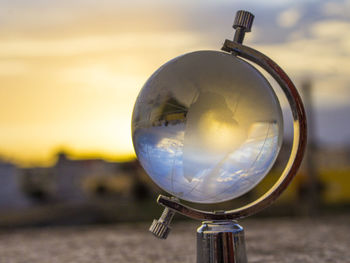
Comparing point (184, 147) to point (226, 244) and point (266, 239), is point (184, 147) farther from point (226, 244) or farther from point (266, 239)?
point (266, 239)

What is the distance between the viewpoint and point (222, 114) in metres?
2.00

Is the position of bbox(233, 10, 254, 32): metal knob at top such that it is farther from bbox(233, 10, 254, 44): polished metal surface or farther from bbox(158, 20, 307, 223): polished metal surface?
bbox(158, 20, 307, 223): polished metal surface

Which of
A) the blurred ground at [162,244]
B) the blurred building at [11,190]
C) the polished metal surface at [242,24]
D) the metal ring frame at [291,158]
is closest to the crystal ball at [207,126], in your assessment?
the metal ring frame at [291,158]

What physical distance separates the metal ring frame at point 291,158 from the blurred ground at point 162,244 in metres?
0.93

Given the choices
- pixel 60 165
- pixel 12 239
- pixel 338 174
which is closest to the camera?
pixel 12 239

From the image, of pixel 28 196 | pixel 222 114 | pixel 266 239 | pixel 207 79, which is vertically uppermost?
pixel 207 79

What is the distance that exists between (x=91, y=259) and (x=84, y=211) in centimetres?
945

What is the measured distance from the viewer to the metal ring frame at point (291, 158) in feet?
7.29

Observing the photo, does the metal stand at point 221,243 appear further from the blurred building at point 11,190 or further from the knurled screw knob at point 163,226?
the blurred building at point 11,190

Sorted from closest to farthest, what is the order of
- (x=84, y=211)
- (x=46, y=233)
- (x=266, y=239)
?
(x=266, y=239) → (x=46, y=233) → (x=84, y=211)

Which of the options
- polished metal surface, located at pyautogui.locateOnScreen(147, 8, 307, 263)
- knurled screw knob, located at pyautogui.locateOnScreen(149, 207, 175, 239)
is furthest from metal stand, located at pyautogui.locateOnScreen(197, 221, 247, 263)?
knurled screw knob, located at pyautogui.locateOnScreen(149, 207, 175, 239)

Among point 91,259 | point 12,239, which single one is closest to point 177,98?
point 91,259

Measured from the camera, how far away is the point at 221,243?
2221mm

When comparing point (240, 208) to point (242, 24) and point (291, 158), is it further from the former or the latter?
point (242, 24)
